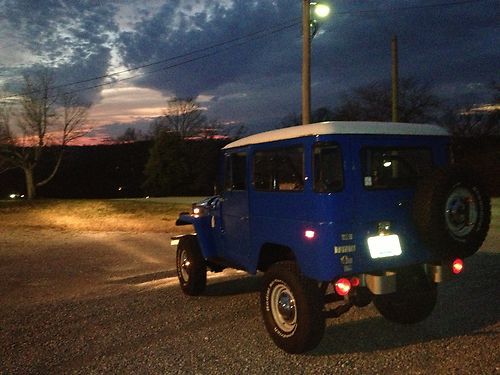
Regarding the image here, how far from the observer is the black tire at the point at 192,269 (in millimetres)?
7340

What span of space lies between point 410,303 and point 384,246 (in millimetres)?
1370

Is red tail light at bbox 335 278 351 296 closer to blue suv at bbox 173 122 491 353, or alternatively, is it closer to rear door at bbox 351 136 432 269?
blue suv at bbox 173 122 491 353

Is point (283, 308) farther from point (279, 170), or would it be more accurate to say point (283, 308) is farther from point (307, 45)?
point (307, 45)

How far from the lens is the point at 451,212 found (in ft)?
15.9

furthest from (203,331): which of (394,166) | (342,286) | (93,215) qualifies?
(93,215)

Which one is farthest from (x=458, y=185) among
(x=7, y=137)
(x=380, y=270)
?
(x=7, y=137)

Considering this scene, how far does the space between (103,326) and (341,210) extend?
3.27m

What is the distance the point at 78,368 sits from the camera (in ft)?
15.5

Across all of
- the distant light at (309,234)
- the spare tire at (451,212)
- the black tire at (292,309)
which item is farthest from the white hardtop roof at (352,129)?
the black tire at (292,309)

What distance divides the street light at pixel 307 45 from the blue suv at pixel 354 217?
27.4 ft

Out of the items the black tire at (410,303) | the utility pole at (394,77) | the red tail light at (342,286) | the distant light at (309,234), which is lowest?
the black tire at (410,303)

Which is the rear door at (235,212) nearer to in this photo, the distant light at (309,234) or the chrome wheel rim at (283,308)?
the chrome wheel rim at (283,308)

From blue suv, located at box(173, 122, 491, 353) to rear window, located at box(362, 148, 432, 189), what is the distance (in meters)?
0.01

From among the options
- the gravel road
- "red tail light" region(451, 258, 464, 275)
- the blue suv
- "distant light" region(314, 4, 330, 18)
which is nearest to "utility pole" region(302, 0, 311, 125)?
"distant light" region(314, 4, 330, 18)
